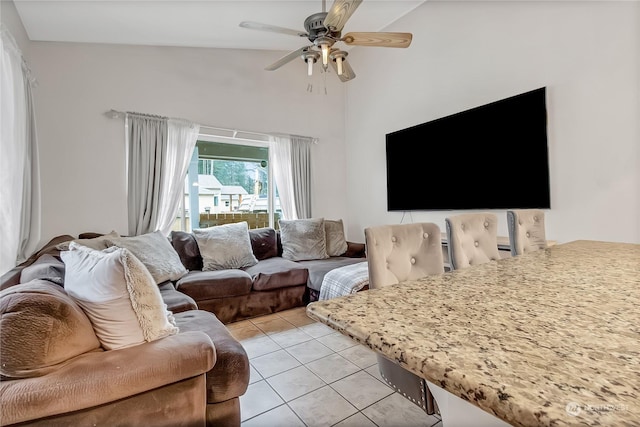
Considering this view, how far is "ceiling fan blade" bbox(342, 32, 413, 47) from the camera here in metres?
2.34

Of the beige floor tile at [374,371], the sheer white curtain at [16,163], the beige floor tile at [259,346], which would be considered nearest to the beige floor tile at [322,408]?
the beige floor tile at [374,371]

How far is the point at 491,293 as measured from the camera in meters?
0.80

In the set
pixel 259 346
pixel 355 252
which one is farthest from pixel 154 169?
pixel 355 252

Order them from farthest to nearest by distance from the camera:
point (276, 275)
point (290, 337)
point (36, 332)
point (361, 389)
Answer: point (276, 275) → point (290, 337) → point (361, 389) → point (36, 332)

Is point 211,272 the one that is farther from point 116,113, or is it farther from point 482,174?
point 482,174

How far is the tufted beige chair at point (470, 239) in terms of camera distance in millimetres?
1480

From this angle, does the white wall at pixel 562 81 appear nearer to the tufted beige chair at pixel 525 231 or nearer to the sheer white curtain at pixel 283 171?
the tufted beige chair at pixel 525 231

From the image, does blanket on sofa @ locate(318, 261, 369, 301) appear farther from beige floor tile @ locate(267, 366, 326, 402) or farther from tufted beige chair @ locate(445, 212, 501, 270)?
tufted beige chair @ locate(445, 212, 501, 270)

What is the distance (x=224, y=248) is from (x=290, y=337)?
1.34 meters

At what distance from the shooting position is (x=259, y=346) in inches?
95.7

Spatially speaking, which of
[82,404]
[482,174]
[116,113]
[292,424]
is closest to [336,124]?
[482,174]

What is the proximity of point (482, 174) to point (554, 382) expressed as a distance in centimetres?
316

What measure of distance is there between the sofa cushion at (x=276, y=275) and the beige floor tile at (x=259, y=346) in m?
0.59

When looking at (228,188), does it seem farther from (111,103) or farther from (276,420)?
(276,420)
